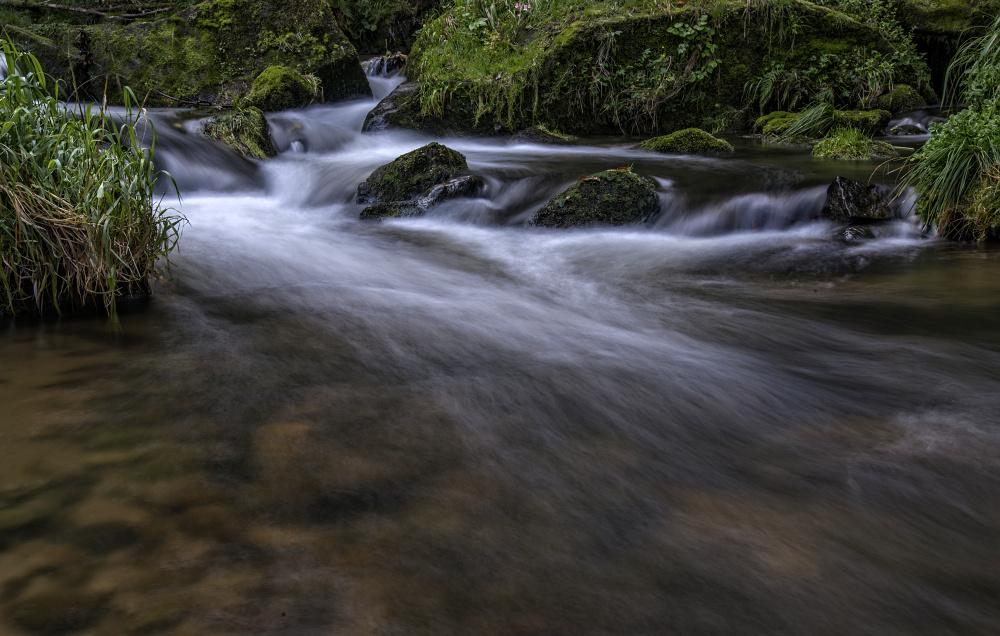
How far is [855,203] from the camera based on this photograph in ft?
18.7

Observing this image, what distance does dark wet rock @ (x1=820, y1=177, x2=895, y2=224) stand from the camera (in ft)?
18.4

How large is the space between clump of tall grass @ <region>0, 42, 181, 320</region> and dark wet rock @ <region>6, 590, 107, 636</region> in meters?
2.17

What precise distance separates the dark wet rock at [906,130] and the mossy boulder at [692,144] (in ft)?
8.17

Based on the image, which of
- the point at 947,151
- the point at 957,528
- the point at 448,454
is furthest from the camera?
the point at 947,151

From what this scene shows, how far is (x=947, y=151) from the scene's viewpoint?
4.93m

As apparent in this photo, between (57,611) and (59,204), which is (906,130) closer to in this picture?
(59,204)

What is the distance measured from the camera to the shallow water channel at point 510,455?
1.54m

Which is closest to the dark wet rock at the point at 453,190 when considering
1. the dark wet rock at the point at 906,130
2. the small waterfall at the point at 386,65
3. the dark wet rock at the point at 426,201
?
the dark wet rock at the point at 426,201

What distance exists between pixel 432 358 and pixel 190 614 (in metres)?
1.74

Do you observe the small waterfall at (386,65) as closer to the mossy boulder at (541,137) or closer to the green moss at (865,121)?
the mossy boulder at (541,137)

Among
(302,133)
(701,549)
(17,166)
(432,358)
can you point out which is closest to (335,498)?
(701,549)

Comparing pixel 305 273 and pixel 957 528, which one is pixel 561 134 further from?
pixel 957 528

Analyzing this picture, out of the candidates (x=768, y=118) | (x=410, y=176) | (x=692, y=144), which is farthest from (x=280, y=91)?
(x=768, y=118)

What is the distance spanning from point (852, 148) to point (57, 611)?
8.21 m
